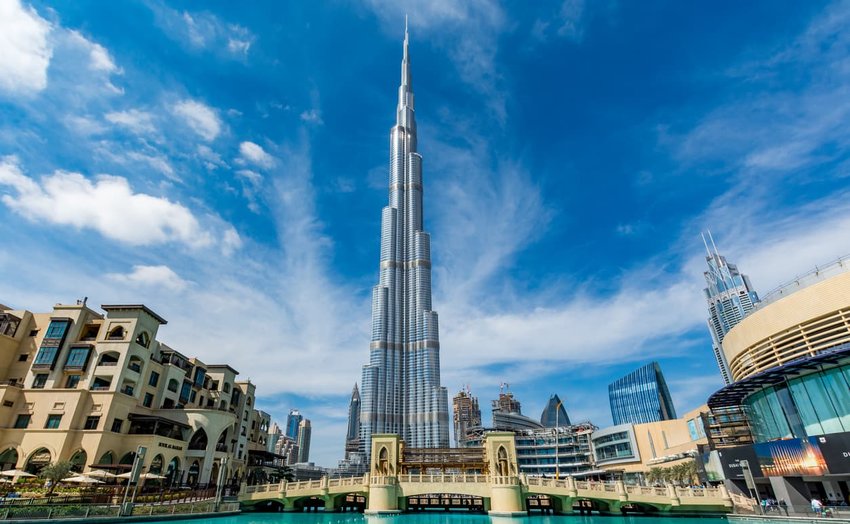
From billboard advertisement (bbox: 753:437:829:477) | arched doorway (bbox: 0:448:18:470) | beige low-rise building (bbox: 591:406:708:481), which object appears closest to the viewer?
billboard advertisement (bbox: 753:437:829:477)

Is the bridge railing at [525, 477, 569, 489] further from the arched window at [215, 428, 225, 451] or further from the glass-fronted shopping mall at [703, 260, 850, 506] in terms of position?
the arched window at [215, 428, 225, 451]

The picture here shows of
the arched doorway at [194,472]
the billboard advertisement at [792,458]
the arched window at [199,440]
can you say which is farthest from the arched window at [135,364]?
the billboard advertisement at [792,458]

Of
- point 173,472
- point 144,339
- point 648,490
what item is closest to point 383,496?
point 173,472

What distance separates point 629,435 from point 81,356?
109 meters

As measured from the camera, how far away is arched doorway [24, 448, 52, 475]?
4231cm

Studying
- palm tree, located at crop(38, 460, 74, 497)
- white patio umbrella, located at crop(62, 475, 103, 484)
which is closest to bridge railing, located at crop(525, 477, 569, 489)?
A: white patio umbrella, located at crop(62, 475, 103, 484)

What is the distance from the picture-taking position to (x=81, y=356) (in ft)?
162

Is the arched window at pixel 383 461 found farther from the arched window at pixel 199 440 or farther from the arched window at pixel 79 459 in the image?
the arched window at pixel 79 459

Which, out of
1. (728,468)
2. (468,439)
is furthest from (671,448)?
(468,439)

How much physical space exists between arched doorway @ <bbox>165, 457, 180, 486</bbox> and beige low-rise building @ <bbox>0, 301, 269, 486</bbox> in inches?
4.6

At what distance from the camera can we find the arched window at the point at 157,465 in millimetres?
47828

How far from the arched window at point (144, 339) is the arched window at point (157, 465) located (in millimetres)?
13625

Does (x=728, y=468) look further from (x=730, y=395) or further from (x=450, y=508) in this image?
(x=450, y=508)

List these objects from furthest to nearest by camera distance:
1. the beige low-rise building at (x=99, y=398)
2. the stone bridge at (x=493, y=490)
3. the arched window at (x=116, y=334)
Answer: the arched window at (x=116, y=334) < the beige low-rise building at (x=99, y=398) < the stone bridge at (x=493, y=490)
